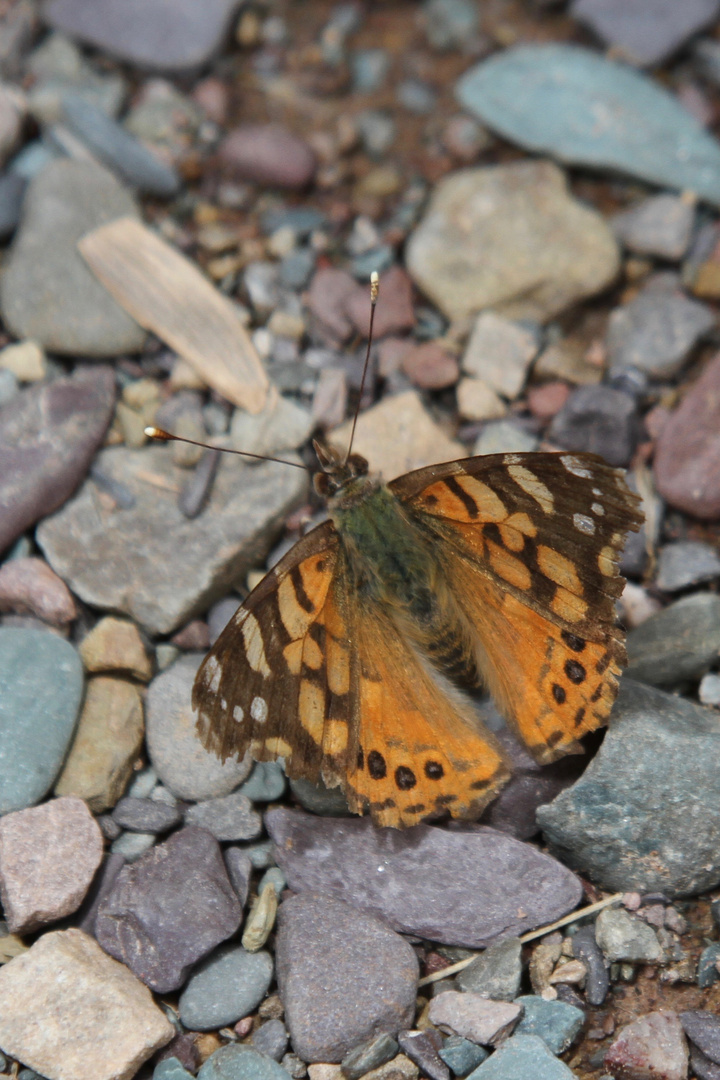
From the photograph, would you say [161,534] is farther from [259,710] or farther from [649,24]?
[649,24]

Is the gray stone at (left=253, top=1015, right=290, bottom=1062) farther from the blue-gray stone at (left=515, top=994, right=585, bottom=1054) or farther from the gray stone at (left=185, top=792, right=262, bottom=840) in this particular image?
the blue-gray stone at (left=515, top=994, right=585, bottom=1054)

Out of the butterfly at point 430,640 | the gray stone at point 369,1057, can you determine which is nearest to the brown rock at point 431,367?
the butterfly at point 430,640

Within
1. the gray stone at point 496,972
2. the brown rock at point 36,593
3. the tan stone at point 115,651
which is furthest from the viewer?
the brown rock at point 36,593

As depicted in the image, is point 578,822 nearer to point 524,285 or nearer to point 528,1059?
point 528,1059

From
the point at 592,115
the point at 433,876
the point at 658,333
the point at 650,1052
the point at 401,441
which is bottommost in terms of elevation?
the point at 433,876

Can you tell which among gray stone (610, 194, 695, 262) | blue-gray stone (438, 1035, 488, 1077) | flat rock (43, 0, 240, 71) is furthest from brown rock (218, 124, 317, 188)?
blue-gray stone (438, 1035, 488, 1077)

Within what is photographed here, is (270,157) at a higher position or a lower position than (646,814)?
higher

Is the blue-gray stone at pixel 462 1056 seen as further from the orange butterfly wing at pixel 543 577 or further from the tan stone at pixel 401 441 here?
the tan stone at pixel 401 441

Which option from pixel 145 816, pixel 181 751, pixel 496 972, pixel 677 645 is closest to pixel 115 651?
pixel 181 751
